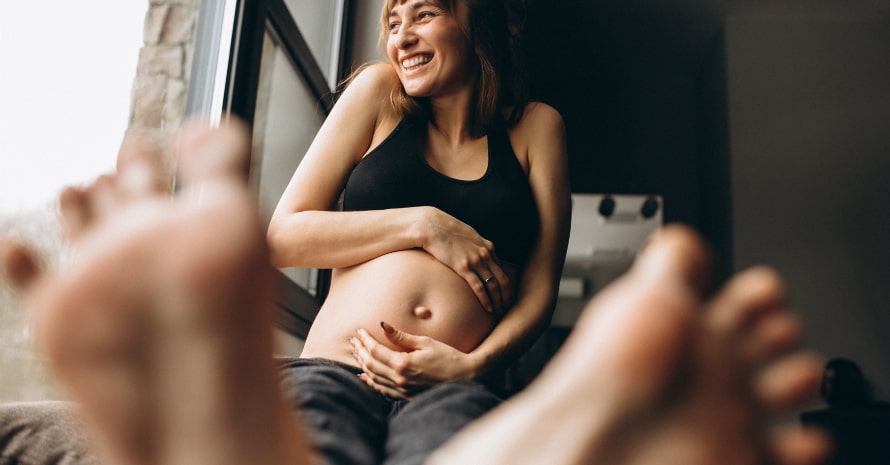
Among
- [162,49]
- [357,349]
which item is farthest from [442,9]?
[357,349]

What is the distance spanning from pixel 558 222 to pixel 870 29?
2.89 m

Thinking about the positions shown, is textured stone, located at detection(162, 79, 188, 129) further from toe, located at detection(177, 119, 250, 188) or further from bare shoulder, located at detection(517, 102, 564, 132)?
toe, located at detection(177, 119, 250, 188)

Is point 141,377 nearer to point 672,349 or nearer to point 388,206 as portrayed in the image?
point 672,349

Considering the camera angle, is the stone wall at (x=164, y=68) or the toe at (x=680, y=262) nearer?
the toe at (x=680, y=262)

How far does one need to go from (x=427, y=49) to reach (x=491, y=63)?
12cm

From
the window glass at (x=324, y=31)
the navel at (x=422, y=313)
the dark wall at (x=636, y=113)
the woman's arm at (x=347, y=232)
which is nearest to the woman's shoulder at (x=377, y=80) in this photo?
the woman's arm at (x=347, y=232)

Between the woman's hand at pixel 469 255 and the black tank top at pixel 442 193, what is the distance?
0.06m

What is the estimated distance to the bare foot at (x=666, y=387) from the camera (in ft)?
0.96

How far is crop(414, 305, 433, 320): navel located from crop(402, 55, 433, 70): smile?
392mm

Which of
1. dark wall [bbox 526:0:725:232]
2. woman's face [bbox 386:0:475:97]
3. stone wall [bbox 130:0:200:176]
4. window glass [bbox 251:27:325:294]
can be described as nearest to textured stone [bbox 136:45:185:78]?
stone wall [bbox 130:0:200:176]

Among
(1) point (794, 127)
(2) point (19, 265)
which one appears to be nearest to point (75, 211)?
(2) point (19, 265)

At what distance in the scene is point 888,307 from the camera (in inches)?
114

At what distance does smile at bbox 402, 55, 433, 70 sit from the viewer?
3.32ft

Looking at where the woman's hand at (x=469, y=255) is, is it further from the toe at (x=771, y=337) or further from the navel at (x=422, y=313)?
the toe at (x=771, y=337)
